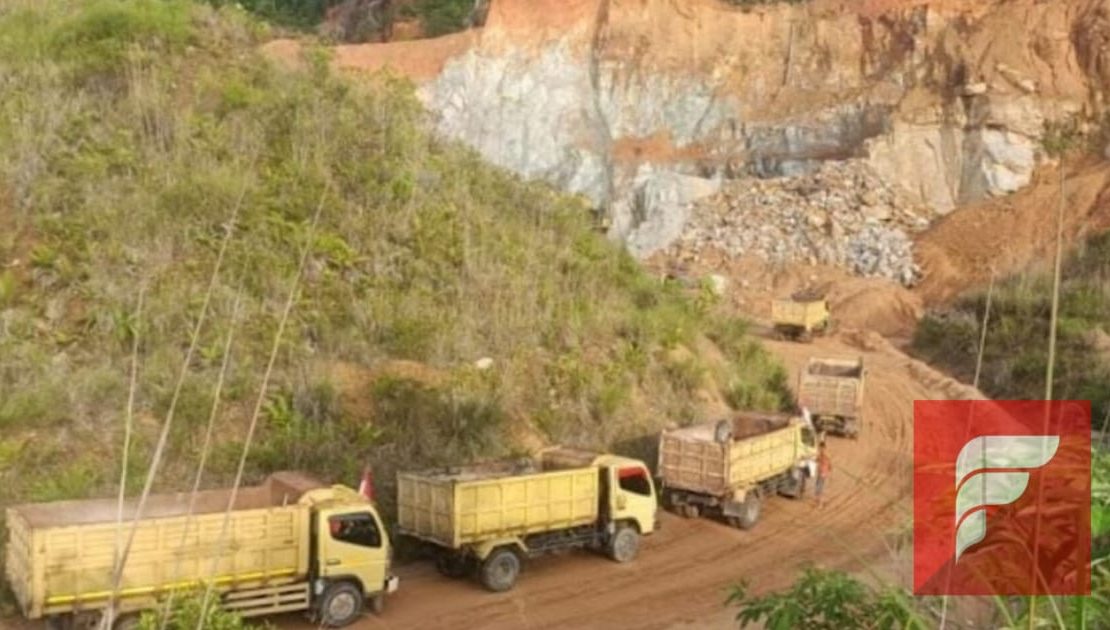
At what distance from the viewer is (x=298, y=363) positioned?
15.7 metres

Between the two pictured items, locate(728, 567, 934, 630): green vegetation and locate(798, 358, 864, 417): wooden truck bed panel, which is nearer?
locate(728, 567, 934, 630): green vegetation

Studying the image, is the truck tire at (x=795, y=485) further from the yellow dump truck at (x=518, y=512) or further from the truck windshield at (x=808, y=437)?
the yellow dump truck at (x=518, y=512)

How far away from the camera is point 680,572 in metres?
13.7

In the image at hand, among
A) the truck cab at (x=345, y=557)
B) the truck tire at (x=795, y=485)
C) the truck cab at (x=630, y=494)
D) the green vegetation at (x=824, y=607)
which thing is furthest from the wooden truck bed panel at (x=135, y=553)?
the truck tire at (x=795, y=485)

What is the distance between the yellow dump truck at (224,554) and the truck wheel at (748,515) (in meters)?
6.00

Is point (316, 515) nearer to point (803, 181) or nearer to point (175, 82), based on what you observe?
point (175, 82)

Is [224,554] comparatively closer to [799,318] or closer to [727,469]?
[727,469]

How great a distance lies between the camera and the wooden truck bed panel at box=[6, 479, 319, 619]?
31.7 ft

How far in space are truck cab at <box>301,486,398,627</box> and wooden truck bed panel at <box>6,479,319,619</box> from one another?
0.19 metres

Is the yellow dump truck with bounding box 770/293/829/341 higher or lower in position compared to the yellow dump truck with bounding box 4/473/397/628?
lower

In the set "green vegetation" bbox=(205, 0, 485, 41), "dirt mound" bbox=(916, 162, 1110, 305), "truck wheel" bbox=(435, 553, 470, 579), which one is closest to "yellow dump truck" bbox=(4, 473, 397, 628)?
"truck wheel" bbox=(435, 553, 470, 579)

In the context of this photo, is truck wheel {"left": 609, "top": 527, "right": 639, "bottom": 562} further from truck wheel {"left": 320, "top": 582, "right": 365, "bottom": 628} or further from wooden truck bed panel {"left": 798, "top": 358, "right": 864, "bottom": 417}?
wooden truck bed panel {"left": 798, "top": 358, "right": 864, "bottom": 417}

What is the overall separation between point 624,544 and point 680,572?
82 cm

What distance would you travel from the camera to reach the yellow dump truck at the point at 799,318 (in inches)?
1280
